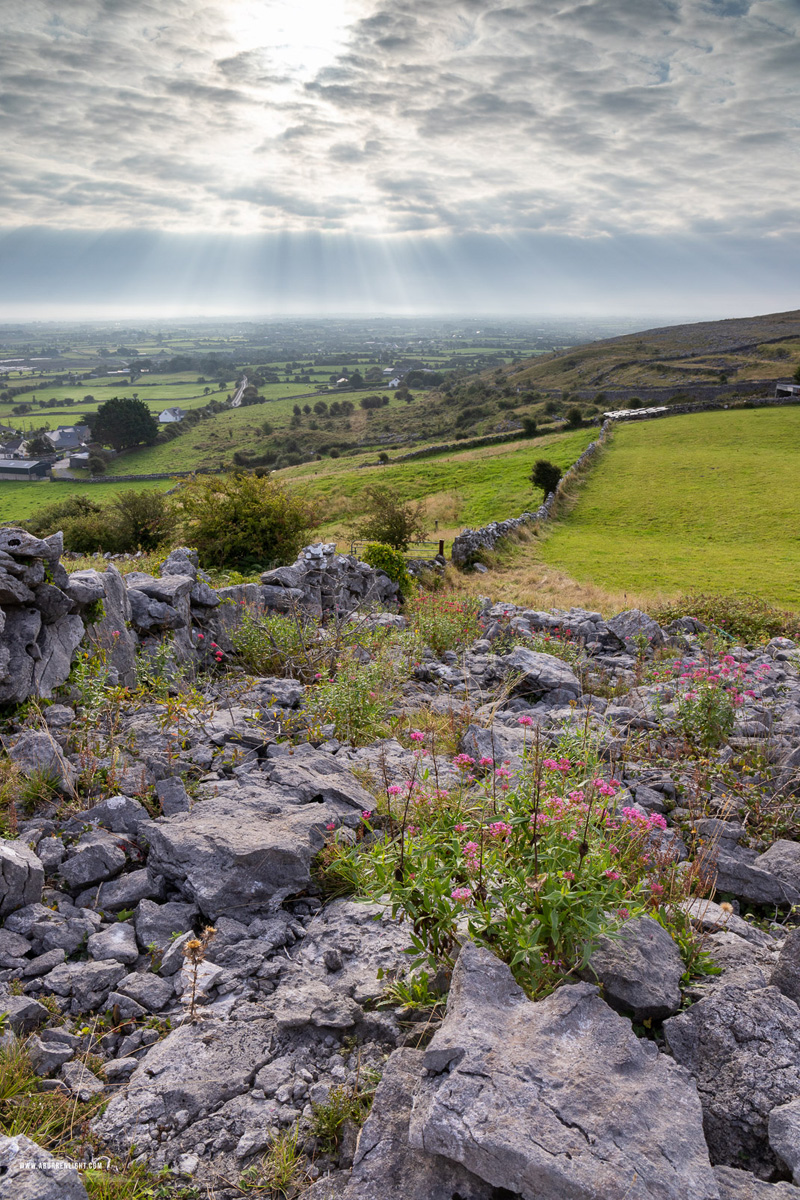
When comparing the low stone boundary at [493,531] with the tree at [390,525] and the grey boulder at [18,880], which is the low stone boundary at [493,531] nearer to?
the tree at [390,525]

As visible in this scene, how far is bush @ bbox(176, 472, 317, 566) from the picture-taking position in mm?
17516

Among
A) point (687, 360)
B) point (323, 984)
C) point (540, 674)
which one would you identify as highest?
point (687, 360)

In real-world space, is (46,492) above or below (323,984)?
below

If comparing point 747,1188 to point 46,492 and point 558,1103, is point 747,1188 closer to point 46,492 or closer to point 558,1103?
point 558,1103

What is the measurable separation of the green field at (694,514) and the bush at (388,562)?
7180mm

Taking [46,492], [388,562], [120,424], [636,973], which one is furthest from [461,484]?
[120,424]

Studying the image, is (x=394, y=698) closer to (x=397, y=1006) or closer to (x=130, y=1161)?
(x=397, y=1006)

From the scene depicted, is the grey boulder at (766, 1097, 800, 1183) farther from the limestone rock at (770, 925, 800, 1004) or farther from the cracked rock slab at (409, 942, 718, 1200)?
the limestone rock at (770, 925, 800, 1004)

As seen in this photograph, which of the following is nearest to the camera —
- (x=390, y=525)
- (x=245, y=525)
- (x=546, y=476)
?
(x=245, y=525)

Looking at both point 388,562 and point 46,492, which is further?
point 46,492

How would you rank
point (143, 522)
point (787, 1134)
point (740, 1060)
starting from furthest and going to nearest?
point (143, 522) < point (740, 1060) < point (787, 1134)

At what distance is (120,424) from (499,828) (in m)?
99.1

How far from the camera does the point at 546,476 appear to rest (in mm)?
34844

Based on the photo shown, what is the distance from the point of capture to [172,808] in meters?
5.32
